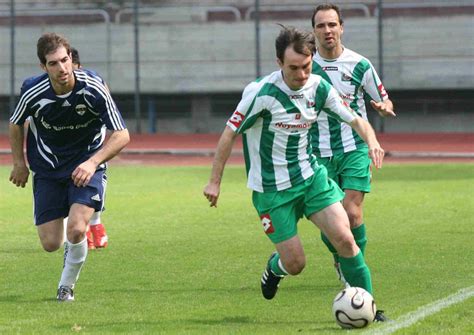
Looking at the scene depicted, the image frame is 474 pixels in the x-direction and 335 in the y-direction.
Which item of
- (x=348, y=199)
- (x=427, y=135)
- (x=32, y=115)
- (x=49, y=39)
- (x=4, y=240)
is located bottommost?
(x=427, y=135)

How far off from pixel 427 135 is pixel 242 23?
6522 mm

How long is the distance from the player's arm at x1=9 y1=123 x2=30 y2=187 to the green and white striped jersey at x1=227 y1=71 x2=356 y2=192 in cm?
201

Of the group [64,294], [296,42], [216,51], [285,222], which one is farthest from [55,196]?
[216,51]

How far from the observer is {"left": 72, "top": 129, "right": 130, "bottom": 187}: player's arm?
8820mm

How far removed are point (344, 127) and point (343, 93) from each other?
28 centimetres

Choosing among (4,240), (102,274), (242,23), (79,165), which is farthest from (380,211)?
(242,23)

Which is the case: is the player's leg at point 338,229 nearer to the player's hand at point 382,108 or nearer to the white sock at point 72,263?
the player's hand at point 382,108

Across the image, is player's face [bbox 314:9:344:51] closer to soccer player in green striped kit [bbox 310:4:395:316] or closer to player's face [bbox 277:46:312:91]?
soccer player in green striped kit [bbox 310:4:395:316]

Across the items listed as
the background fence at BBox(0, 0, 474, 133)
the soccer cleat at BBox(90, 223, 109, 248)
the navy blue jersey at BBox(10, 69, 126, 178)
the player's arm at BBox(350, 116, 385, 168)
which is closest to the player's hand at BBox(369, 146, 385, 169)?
the player's arm at BBox(350, 116, 385, 168)

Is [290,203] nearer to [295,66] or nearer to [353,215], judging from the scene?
[295,66]

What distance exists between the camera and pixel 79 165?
9078 millimetres

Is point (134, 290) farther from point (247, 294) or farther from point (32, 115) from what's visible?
point (32, 115)

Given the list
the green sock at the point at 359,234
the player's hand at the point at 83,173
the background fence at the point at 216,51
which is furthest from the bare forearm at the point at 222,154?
the background fence at the point at 216,51

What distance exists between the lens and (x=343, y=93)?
9.63 m
